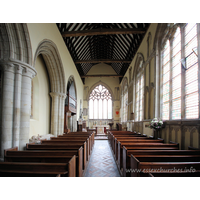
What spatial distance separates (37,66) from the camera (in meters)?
7.04

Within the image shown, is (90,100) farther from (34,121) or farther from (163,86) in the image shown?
(163,86)

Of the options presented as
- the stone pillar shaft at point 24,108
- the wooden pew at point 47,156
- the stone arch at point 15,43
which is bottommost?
the wooden pew at point 47,156

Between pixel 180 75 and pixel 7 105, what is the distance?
4914 mm

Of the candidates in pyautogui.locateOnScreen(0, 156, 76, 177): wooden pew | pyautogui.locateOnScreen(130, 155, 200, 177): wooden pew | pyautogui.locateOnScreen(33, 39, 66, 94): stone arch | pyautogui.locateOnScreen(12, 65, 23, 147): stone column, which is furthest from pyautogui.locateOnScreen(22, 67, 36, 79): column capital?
pyautogui.locateOnScreen(130, 155, 200, 177): wooden pew

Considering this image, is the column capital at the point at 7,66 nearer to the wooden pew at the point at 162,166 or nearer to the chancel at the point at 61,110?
the chancel at the point at 61,110

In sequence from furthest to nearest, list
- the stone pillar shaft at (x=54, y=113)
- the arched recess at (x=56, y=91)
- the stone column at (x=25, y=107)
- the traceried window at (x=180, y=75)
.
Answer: the stone pillar shaft at (x=54, y=113), the arched recess at (x=56, y=91), the stone column at (x=25, y=107), the traceried window at (x=180, y=75)

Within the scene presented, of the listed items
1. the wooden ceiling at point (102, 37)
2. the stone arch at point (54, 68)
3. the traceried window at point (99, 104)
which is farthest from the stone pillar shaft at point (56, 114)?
the traceried window at point (99, 104)

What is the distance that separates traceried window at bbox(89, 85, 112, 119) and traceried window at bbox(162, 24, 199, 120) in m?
12.6

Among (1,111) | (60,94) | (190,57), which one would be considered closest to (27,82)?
(1,111)

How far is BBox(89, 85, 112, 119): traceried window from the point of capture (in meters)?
18.1

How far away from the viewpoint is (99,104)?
716 inches

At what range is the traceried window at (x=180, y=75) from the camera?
3.81 m

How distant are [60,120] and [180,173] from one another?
22.3 ft

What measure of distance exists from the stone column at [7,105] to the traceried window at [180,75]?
4.49 meters
